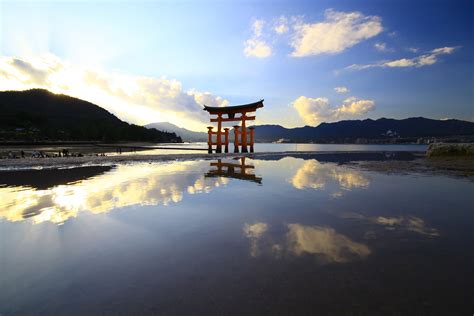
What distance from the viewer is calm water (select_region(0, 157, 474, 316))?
258 centimetres

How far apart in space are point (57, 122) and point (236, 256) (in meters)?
141

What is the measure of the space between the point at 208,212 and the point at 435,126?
225 metres

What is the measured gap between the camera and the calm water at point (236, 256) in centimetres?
258

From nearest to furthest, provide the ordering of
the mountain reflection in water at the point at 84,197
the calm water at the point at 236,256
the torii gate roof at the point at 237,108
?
the calm water at the point at 236,256
the mountain reflection in water at the point at 84,197
the torii gate roof at the point at 237,108

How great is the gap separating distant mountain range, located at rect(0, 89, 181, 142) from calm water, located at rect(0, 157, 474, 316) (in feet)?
236

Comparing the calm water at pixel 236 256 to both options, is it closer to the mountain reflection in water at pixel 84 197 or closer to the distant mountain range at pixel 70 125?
the mountain reflection in water at pixel 84 197

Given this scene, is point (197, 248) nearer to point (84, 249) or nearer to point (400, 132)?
point (84, 249)

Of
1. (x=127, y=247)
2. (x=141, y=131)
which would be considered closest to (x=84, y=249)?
(x=127, y=247)

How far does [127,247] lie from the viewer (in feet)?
13.5

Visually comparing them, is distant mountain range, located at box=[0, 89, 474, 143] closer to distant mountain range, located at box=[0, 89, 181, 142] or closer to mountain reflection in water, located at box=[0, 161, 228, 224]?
distant mountain range, located at box=[0, 89, 181, 142]

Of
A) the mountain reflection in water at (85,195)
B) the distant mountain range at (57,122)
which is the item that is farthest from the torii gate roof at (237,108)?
the distant mountain range at (57,122)

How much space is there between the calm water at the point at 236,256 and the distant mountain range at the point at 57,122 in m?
72.0

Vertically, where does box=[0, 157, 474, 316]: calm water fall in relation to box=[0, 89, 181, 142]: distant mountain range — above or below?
below

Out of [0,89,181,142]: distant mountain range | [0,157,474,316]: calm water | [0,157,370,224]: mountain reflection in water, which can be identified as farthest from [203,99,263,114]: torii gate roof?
[0,89,181,142]: distant mountain range
